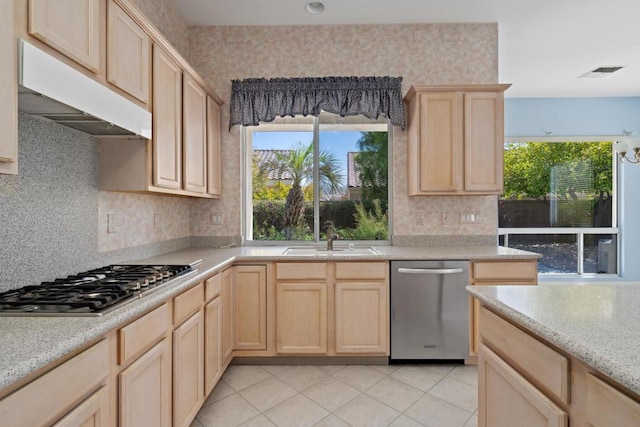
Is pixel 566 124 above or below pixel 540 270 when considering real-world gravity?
above

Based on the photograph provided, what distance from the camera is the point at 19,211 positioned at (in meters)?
1.47

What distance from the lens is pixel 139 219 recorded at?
249 cm

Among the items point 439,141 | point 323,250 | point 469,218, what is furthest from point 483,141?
point 323,250

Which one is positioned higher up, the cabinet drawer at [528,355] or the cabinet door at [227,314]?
the cabinet drawer at [528,355]

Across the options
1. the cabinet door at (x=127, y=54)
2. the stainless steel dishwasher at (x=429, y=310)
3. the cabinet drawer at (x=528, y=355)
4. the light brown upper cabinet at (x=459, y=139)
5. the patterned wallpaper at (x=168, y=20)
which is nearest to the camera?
the cabinet drawer at (x=528, y=355)

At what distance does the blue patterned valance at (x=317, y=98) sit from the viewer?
3289mm

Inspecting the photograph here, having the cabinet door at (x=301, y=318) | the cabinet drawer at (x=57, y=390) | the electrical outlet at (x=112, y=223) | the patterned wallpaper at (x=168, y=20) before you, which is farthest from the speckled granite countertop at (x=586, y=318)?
the patterned wallpaper at (x=168, y=20)

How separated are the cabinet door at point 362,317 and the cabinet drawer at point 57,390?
1.86 meters

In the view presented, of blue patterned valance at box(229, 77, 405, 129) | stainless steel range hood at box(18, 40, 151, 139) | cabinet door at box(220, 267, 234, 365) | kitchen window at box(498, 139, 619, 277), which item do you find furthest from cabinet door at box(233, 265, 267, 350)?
kitchen window at box(498, 139, 619, 277)

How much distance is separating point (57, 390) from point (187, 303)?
909 millimetres

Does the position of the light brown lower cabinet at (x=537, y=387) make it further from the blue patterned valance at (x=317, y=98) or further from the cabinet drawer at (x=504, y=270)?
the blue patterned valance at (x=317, y=98)

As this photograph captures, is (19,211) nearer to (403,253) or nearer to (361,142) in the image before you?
(403,253)

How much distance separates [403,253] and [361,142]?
1.29 metres

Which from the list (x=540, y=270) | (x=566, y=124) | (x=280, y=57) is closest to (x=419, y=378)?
(x=280, y=57)
